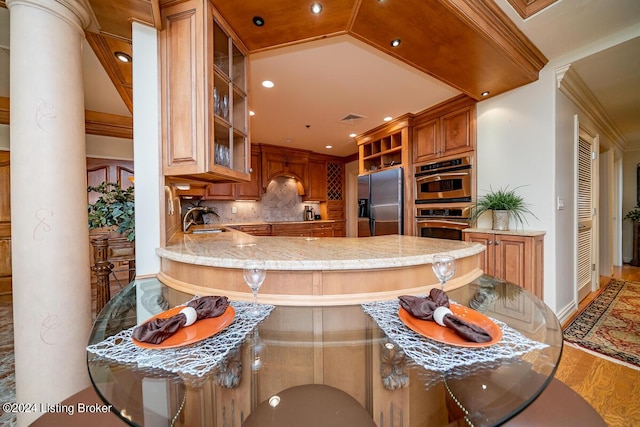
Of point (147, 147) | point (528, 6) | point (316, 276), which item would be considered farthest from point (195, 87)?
point (528, 6)

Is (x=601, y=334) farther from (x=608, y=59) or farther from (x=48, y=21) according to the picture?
(x=48, y=21)

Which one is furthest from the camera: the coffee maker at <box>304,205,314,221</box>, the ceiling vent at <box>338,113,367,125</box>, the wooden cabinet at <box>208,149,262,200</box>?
the coffee maker at <box>304,205,314,221</box>

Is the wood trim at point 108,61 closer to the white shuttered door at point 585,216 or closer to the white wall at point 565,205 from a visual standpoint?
the white wall at point 565,205

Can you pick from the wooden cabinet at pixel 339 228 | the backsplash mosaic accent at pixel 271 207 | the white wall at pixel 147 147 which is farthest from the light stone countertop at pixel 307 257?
the wooden cabinet at pixel 339 228

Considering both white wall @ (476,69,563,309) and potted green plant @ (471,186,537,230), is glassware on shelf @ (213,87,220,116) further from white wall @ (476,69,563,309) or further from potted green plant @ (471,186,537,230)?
white wall @ (476,69,563,309)

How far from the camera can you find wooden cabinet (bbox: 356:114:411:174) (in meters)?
3.71

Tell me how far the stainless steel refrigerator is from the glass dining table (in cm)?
287

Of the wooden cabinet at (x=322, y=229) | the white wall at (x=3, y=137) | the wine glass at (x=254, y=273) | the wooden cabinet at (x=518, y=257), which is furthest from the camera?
the wooden cabinet at (x=322, y=229)

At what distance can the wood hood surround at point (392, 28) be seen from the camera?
1476mm

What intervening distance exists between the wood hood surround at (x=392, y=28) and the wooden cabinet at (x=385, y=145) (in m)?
1.46

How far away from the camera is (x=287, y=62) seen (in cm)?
226

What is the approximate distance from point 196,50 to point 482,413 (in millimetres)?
1935

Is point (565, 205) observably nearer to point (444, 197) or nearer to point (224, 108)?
point (444, 197)

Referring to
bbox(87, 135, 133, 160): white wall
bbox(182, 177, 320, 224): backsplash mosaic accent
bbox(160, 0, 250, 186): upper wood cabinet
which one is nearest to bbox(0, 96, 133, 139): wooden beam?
bbox(87, 135, 133, 160): white wall
